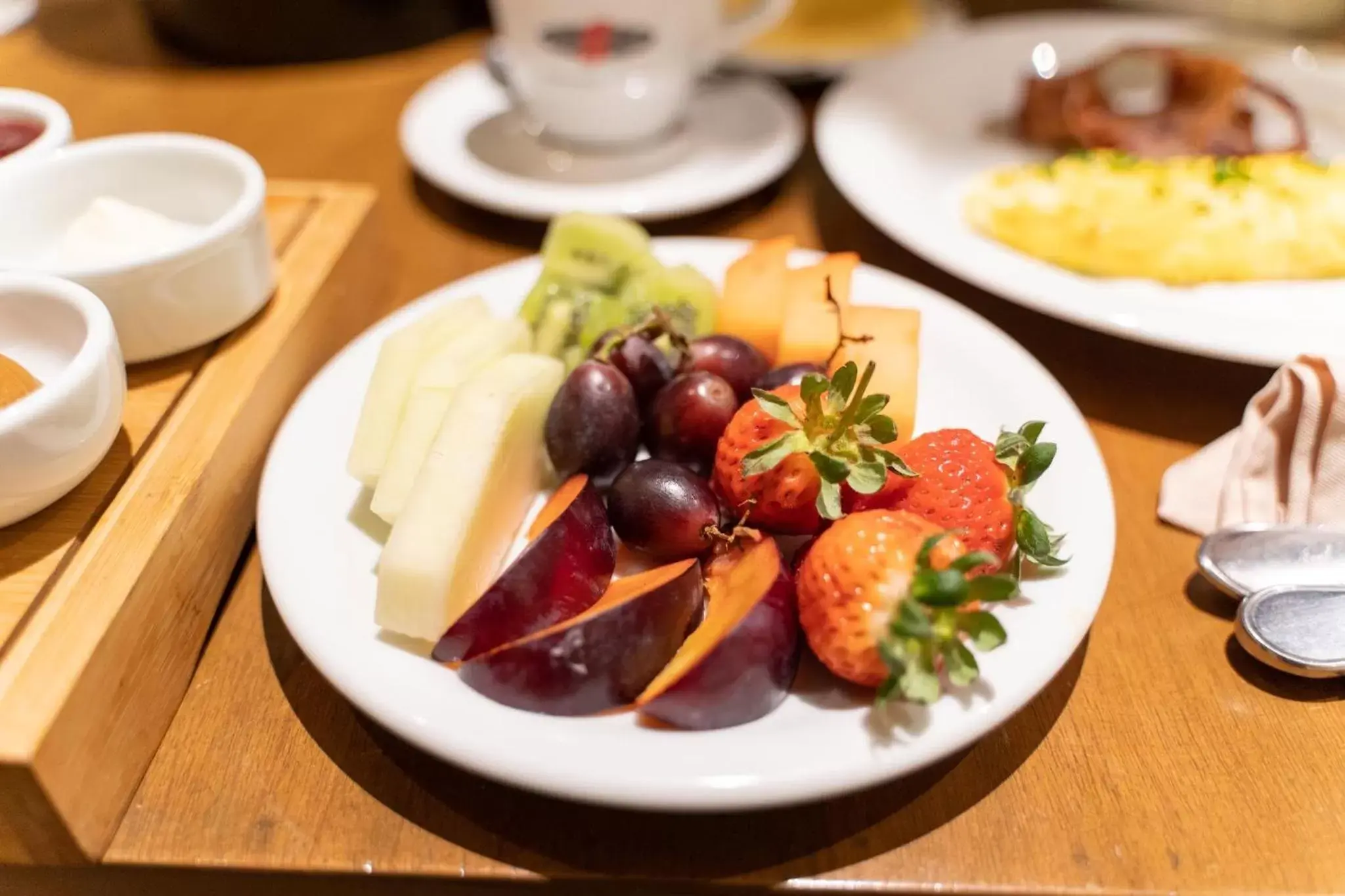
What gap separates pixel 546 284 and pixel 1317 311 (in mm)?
856

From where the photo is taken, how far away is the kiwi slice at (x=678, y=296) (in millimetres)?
941

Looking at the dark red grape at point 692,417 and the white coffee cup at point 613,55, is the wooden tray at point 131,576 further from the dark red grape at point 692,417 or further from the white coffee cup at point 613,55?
the white coffee cup at point 613,55

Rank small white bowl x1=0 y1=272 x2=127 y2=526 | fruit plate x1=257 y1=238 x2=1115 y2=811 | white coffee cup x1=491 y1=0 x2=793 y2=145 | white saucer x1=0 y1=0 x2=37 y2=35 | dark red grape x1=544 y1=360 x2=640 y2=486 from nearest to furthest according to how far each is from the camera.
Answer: fruit plate x1=257 y1=238 x2=1115 y2=811
small white bowl x1=0 y1=272 x2=127 y2=526
dark red grape x1=544 y1=360 x2=640 y2=486
white coffee cup x1=491 y1=0 x2=793 y2=145
white saucer x1=0 y1=0 x2=37 y2=35

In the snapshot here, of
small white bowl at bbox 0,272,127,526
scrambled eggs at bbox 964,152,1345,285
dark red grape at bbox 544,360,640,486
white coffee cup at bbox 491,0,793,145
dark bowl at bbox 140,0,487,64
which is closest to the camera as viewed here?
small white bowl at bbox 0,272,127,526

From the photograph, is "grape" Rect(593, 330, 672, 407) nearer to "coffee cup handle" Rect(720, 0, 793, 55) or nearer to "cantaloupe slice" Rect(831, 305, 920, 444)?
"cantaloupe slice" Rect(831, 305, 920, 444)

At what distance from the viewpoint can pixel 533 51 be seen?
135 centimetres

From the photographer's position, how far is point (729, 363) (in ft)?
2.84

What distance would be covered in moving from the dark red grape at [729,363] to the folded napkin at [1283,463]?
396mm

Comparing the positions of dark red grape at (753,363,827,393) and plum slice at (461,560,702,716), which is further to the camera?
dark red grape at (753,363,827,393)

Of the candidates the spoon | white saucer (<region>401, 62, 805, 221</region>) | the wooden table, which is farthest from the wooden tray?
the spoon

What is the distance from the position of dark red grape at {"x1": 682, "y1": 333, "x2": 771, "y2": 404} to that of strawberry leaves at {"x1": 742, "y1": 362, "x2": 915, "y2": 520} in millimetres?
145

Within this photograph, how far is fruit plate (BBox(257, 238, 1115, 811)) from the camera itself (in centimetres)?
59

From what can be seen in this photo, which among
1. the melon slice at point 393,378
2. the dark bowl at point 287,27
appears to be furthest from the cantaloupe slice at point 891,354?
the dark bowl at point 287,27

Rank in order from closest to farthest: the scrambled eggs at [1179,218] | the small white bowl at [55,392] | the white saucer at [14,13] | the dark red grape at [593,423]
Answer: the small white bowl at [55,392], the dark red grape at [593,423], the scrambled eggs at [1179,218], the white saucer at [14,13]
